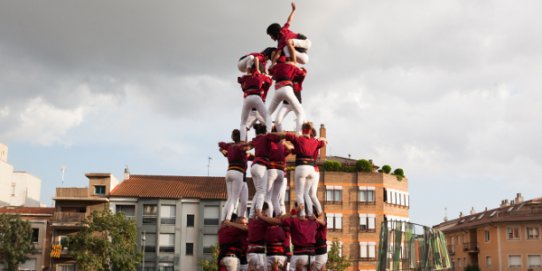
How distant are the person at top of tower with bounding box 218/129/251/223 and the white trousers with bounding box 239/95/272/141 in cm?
28

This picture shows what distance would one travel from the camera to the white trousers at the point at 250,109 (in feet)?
71.1

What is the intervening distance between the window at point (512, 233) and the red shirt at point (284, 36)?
1926 inches

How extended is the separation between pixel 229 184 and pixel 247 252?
88.9 inches

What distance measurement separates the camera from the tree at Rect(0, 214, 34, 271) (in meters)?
52.2

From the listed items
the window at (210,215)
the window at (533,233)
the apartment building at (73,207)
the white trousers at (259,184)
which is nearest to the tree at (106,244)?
the apartment building at (73,207)

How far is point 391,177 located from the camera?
58.8m

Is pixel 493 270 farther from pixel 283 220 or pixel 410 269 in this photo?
pixel 283 220

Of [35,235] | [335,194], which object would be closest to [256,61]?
[335,194]

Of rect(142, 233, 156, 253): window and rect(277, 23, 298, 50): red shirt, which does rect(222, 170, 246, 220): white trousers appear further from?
rect(142, 233, 156, 253): window

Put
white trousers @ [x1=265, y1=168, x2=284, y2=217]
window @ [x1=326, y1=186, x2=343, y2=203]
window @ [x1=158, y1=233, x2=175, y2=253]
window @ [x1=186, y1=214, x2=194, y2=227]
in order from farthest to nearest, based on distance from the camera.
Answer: window @ [x1=186, y1=214, x2=194, y2=227], window @ [x1=326, y1=186, x2=343, y2=203], window @ [x1=158, y1=233, x2=175, y2=253], white trousers @ [x1=265, y1=168, x2=284, y2=217]

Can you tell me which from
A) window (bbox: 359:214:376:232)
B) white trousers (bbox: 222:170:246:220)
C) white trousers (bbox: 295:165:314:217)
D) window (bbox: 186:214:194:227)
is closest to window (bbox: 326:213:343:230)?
window (bbox: 359:214:376:232)

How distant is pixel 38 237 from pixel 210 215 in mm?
14281

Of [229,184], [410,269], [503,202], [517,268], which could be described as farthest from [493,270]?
[229,184]

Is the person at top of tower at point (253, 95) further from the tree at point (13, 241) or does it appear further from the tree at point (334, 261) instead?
the tree at point (13, 241)
